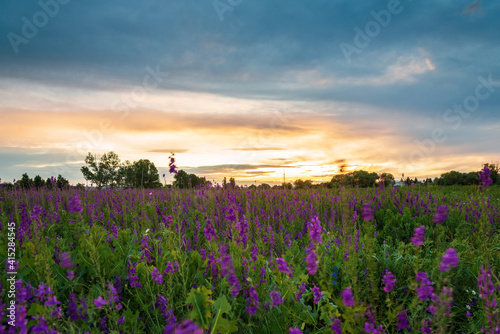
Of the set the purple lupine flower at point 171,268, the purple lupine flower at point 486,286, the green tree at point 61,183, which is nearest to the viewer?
the purple lupine flower at point 486,286

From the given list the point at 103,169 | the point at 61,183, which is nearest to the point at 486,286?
the point at 61,183

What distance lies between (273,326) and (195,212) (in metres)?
4.50

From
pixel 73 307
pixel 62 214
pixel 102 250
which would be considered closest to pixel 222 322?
pixel 73 307

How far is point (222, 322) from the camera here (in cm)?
186

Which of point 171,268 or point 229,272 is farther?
point 171,268

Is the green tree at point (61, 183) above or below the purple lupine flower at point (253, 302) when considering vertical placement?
above

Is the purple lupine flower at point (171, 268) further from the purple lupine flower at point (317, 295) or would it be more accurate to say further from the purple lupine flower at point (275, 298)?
the purple lupine flower at point (317, 295)

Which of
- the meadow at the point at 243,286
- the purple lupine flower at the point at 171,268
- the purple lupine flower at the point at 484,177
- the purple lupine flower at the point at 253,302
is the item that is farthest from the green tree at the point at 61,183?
the purple lupine flower at the point at 484,177

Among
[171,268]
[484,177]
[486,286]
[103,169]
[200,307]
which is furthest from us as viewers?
[103,169]

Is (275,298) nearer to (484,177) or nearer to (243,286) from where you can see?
(243,286)

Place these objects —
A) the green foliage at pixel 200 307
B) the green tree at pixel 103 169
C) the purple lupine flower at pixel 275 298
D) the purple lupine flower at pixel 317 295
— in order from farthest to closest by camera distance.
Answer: the green tree at pixel 103 169, the purple lupine flower at pixel 317 295, the purple lupine flower at pixel 275 298, the green foliage at pixel 200 307

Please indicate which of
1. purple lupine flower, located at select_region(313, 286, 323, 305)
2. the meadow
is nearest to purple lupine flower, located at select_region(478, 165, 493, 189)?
the meadow

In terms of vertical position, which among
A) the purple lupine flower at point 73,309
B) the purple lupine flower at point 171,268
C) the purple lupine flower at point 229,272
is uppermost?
the purple lupine flower at point 229,272

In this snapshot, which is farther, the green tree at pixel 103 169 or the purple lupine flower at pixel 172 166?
the green tree at pixel 103 169
